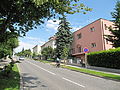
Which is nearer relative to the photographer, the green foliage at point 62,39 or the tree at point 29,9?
the tree at point 29,9

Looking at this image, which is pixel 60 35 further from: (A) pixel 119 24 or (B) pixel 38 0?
(B) pixel 38 0

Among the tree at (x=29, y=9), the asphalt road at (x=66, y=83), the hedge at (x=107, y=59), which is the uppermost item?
the tree at (x=29, y=9)

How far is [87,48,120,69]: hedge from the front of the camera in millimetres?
18547

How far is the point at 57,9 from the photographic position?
6871 mm

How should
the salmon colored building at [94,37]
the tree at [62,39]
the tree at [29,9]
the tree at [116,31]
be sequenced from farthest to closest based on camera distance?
the tree at [62,39] → the salmon colored building at [94,37] → the tree at [116,31] → the tree at [29,9]

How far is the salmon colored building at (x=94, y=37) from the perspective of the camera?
28.8 meters

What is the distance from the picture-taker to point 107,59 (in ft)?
66.9

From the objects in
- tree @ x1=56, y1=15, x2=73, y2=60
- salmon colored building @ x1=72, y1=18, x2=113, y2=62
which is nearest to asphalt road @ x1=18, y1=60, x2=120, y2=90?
salmon colored building @ x1=72, y1=18, x2=113, y2=62

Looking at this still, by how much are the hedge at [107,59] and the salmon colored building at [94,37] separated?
5.48m

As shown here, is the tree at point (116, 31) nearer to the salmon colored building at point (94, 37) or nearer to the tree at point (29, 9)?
the salmon colored building at point (94, 37)

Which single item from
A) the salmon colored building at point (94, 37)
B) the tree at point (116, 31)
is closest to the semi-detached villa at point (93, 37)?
the salmon colored building at point (94, 37)

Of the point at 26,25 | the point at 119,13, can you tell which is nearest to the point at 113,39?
the point at 119,13

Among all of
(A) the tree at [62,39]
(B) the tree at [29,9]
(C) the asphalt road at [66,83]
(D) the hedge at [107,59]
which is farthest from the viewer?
(A) the tree at [62,39]

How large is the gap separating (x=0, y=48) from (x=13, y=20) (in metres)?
19.7
